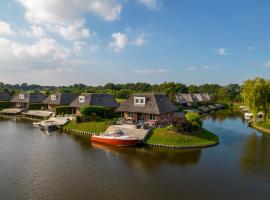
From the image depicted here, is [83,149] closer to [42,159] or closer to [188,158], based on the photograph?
[42,159]

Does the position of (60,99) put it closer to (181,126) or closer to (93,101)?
(93,101)

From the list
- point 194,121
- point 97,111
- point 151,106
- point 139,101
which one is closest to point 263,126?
point 194,121

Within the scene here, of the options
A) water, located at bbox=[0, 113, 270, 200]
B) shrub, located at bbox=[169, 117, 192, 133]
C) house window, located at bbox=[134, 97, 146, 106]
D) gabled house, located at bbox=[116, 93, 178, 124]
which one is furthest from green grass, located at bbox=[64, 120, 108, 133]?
shrub, located at bbox=[169, 117, 192, 133]

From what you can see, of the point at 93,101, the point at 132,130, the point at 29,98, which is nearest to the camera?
the point at 132,130

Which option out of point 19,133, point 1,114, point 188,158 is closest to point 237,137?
point 188,158

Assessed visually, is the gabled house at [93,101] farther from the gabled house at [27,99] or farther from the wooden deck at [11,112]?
the gabled house at [27,99]

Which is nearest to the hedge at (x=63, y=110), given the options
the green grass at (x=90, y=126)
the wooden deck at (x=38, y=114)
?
the wooden deck at (x=38, y=114)

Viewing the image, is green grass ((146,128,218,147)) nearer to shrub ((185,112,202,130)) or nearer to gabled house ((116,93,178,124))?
shrub ((185,112,202,130))
